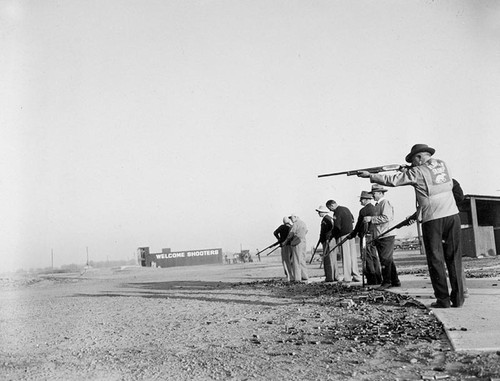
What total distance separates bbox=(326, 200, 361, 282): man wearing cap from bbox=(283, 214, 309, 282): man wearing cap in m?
1.33

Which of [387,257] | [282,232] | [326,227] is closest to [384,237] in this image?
[387,257]

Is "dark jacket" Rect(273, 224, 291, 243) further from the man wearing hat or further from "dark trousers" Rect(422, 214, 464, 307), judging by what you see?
"dark trousers" Rect(422, 214, 464, 307)

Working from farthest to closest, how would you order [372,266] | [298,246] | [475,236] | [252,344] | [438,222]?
[475,236]
[298,246]
[372,266]
[438,222]
[252,344]

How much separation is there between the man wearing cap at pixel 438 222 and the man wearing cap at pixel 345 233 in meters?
4.71

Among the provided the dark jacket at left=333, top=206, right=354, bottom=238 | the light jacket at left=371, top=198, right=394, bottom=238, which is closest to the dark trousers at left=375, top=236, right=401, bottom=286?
the light jacket at left=371, top=198, right=394, bottom=238

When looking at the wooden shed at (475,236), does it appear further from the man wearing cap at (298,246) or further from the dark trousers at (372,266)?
the dark trousers at (372,266)

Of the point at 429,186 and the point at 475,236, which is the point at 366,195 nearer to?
the point at 429,186

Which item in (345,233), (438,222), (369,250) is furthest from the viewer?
(345,233)

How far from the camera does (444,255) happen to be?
235 inches

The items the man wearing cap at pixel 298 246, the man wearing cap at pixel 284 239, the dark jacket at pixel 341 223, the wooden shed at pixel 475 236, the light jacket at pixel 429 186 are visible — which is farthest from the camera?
the wooden shed at pixel 475 236

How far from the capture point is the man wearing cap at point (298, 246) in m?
12.1

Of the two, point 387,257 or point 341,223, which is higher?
point 341,223

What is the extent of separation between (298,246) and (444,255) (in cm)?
627

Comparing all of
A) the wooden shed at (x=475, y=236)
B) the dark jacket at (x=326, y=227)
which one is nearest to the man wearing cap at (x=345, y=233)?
the dark jacket at (x=326, y=227)
